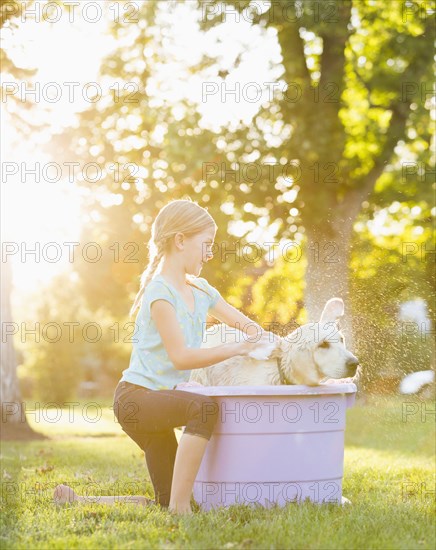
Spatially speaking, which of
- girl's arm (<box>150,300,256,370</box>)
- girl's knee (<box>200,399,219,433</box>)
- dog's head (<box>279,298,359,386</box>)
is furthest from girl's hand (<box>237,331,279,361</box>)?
girl's knee (<box>200,399,219,433</box>)

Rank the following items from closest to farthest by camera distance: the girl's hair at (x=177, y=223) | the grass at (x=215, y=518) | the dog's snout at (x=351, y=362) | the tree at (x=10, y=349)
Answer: the grass at (x=215, y=518) → the dog's snout at (x=351, y=362) → the girl's hair at (x=177, y=223) → the tree at (x=10, y=349)

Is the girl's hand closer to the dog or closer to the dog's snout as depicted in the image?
the dog

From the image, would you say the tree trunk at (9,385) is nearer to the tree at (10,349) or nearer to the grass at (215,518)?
the tree at (10,349)

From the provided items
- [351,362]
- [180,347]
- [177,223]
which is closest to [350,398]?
[351,362]

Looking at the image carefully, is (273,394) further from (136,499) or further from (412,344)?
(412,344)

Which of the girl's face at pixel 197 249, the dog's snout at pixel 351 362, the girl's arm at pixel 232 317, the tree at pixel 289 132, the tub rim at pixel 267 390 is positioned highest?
the tree at pixel 289 132

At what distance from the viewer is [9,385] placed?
11266mm

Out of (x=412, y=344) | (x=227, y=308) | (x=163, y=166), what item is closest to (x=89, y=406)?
(x=163, y=166)

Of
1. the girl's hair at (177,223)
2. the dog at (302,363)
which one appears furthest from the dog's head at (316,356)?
the girl's hair at (177,223)

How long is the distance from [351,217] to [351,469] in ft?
22.8

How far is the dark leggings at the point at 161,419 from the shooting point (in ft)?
12.1

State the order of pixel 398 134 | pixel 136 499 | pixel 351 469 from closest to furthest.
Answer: pixel 136 499, pixel 351 469, pixel 398 134

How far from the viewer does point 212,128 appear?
12.7m

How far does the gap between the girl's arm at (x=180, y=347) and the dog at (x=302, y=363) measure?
0.76 ft
